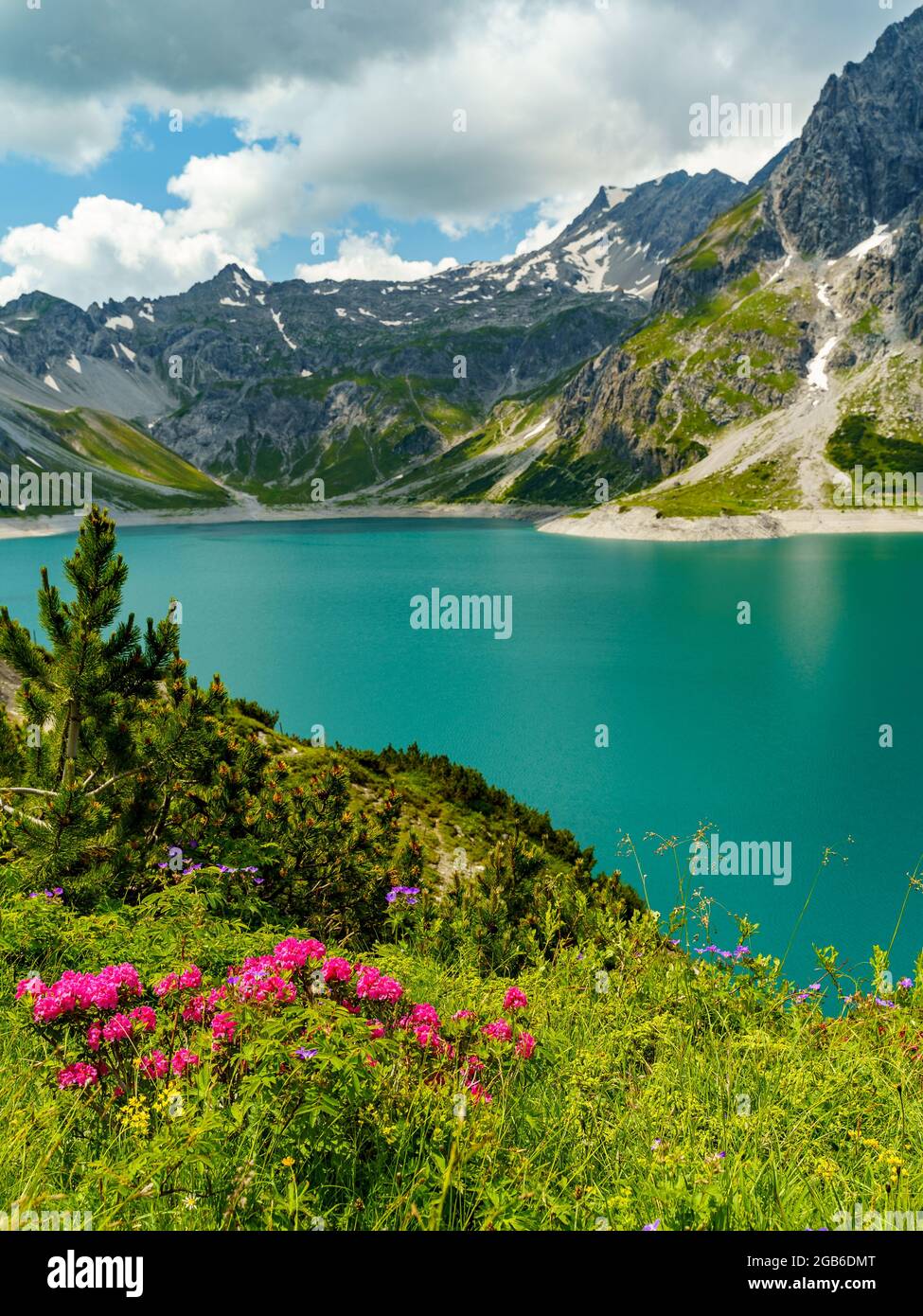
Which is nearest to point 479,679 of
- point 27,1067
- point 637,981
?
point 637,981

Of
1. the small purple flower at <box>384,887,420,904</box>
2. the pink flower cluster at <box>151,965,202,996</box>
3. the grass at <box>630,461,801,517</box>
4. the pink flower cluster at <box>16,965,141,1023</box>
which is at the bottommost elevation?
the small purple flower at <box>384,887,420,904</box>

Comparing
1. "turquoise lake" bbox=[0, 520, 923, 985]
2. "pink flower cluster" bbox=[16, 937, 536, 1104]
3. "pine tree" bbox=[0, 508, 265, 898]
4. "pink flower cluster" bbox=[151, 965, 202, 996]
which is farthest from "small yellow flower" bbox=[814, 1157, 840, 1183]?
"turquoise lake" bbox=[0, 520, 923, 985]

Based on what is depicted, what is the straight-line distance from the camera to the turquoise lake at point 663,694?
22203 mm

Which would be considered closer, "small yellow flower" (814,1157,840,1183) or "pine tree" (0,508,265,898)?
"small yellow flower" (814,1157,840,1183)

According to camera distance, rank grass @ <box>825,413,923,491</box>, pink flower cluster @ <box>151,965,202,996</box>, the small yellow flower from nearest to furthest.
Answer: the small yellow flower < pink flower cluster @ <box>151,965,202,996</box> < grass @ <box>825,413,923,491</box>

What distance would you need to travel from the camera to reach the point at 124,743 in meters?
9.24

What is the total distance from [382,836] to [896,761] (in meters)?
27.0

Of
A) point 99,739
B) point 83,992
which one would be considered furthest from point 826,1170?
point 99,739

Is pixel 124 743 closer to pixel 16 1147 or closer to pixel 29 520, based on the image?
pixel 16 1147

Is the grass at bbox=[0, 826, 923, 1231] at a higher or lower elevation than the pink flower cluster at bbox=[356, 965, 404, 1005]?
lower

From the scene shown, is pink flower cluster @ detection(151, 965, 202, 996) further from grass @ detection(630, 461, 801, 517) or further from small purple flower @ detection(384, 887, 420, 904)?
grass @ detection(630, 461, 801, 517)

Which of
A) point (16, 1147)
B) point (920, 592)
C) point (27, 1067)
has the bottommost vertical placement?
point (27, 1067)

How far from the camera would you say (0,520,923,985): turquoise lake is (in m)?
22.2

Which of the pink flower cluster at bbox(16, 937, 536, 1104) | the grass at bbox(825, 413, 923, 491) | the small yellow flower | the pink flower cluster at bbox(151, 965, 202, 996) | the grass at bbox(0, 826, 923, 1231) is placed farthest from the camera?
the grass at bbox(825, 413, 923, 491)
